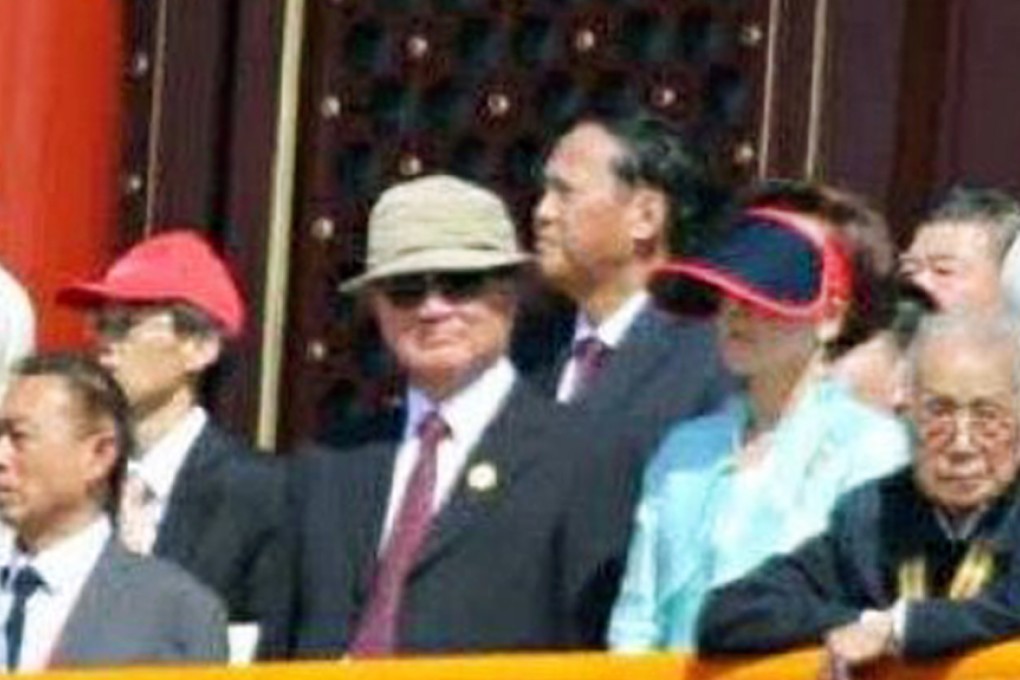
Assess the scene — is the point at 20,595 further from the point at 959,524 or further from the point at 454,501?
the point at 959,524

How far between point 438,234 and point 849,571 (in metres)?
1.46

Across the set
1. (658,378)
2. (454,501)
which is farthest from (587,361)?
(454,501)

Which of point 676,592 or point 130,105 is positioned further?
point 130,105

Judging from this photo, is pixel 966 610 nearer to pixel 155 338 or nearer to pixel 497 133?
pixel 155 338

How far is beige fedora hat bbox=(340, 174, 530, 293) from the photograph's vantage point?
38.5ft

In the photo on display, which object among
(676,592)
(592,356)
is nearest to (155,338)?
(592,356)

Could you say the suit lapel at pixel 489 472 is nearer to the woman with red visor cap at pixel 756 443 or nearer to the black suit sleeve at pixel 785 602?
the woman with red visor cap at pixel 756 443

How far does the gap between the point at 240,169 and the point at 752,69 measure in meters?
1.33

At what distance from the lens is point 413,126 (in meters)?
14.3

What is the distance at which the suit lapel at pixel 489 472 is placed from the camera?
11609 millimetres

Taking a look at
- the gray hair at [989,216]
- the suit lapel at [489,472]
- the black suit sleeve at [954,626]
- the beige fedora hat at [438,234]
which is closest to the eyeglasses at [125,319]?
the beige fedora hat at [438,234]

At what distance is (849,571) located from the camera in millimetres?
Answer: 10617

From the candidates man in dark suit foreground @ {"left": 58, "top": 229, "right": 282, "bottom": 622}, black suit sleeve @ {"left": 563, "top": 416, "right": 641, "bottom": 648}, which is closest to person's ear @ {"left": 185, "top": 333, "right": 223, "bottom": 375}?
man in dark suit foreground @ {"left": 58, "top": 229, "right": 282, "bottom": 622}

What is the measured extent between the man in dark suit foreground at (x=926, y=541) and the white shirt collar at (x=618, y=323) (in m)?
1.46
